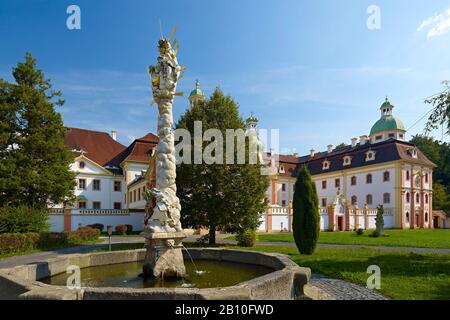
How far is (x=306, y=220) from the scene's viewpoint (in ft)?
50.0

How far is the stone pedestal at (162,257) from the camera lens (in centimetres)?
835

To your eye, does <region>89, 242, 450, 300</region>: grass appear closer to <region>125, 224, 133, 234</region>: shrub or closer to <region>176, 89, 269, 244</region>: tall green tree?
<region>176, 89, 269, 244</region>: tall green tree

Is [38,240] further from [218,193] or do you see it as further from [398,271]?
[398,271]

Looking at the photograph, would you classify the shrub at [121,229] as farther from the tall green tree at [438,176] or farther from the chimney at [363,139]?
the tall green tree at [438,176]

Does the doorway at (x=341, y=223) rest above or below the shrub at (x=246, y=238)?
below

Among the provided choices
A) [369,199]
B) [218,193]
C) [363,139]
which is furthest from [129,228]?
[363,139]

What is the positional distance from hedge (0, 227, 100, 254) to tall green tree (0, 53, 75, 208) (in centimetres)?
358

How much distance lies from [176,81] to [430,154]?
69665 mm

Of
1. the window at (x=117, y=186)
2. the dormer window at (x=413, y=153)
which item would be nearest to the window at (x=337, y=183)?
the dormer window at (x=413, y=153)

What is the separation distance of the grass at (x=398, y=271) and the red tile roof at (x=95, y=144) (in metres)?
41.5

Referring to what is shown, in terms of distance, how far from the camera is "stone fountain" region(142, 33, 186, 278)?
8.45 metres

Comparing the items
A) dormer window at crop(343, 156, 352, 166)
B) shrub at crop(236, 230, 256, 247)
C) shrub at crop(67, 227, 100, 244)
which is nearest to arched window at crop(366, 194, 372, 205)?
dormer window at crop(343, 156, 352, 166)

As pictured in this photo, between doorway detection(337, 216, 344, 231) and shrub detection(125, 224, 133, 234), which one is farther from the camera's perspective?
doorway detection(337, 216, 344, 231)
